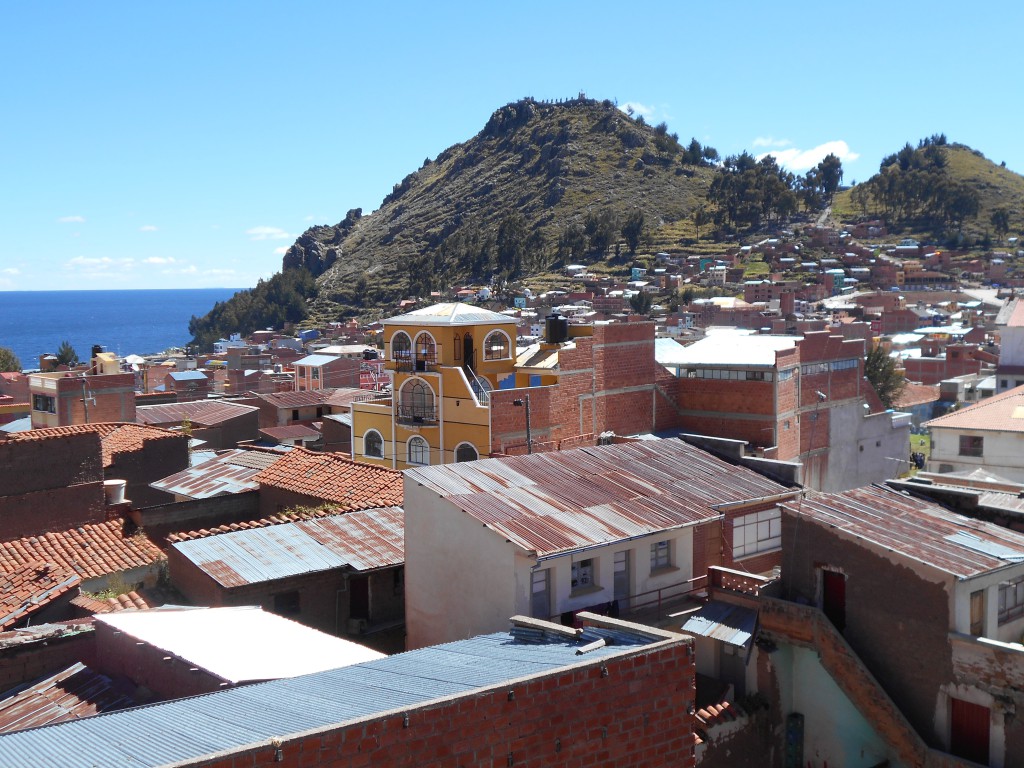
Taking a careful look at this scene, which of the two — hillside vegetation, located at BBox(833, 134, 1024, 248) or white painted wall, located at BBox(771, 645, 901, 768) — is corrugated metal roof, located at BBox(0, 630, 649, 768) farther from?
hillside vegetation, located at BBox(833, 134, 1024, 248)

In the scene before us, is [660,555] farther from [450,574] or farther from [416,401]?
[416,401]

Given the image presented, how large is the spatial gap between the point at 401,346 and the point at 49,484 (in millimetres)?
12251

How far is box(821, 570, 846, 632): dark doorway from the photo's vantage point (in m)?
14.5

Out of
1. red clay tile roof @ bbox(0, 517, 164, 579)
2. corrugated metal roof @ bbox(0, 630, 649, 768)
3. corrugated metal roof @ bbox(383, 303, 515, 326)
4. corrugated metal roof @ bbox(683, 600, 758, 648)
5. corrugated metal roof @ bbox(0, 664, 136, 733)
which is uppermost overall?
corrugated metal roof @ bbox(383, 303, 515, 326)

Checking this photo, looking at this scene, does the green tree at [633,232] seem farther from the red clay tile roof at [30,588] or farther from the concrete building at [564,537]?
the red clay tile roof at [30,588]

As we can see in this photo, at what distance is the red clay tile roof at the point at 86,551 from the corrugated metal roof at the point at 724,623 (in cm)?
895

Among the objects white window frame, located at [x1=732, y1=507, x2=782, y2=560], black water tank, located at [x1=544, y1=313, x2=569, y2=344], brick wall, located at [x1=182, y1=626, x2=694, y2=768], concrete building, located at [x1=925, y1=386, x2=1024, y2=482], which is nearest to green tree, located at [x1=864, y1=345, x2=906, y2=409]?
concrete building, located at [x1=925, y1=386, x2=1024, y2=482]

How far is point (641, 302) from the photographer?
11338 centimetres

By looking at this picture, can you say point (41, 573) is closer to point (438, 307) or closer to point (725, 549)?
point (725, 549)

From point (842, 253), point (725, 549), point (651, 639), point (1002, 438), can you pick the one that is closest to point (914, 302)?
point (842, 253)

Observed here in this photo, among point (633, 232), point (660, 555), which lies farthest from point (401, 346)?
point (633, 232)

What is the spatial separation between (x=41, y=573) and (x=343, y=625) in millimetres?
4691

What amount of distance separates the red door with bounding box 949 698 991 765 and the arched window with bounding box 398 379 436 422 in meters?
16.7

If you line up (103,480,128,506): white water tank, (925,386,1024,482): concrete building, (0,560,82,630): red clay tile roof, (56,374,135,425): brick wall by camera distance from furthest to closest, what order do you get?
(56,374,135,425): brick wall
(925,386,1024,482): concrete building
(103,480,128,506): white water tank
(0,560,82,630): red clay tile roof
